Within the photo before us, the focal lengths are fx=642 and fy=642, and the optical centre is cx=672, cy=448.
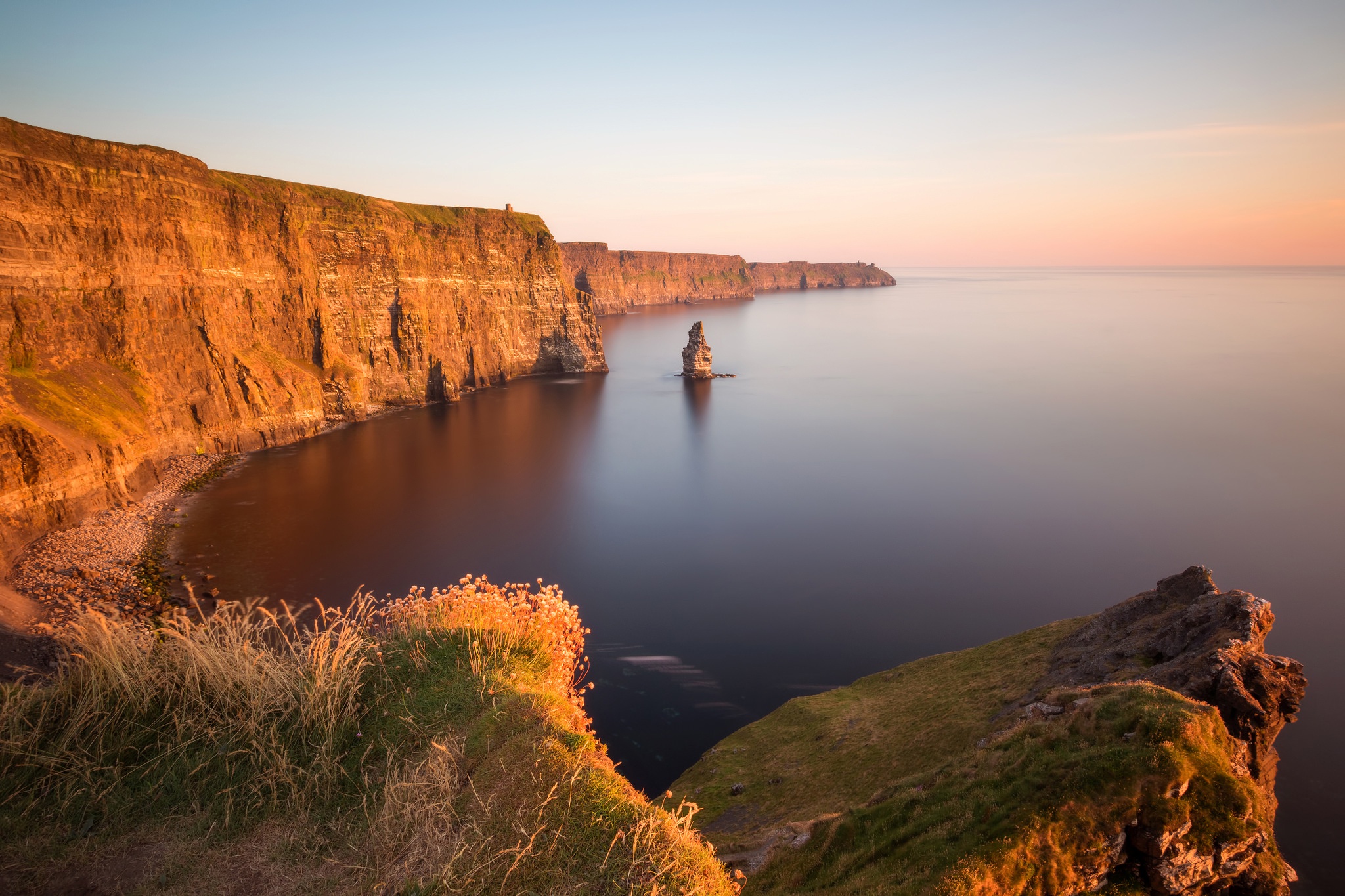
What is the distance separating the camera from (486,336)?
77125 mm

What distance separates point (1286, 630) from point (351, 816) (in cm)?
3509

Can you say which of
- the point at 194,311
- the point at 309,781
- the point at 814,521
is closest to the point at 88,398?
the point at 194,311

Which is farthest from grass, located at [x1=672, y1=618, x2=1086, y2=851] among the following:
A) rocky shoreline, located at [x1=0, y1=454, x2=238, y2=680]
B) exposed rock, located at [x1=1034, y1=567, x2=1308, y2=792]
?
rocky shoreline, located at [x1=0, y1=454, x2=238, y2=680]

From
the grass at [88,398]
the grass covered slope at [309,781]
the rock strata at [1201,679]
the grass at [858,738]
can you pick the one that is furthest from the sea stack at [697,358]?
the grass covered slope at [309,781]

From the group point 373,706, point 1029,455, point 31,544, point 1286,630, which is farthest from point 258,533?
point 1029,455

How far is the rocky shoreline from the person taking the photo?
19500 mm

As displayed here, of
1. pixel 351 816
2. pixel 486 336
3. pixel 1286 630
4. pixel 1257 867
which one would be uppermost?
pixel 486 336

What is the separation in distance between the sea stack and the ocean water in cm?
1277

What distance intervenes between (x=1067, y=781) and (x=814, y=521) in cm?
2923

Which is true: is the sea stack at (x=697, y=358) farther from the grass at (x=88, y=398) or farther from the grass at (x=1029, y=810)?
the grass at (x=1029, y=810)

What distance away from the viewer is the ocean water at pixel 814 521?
24.5 metres

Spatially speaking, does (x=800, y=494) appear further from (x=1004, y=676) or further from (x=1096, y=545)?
(x=1004, y=676)

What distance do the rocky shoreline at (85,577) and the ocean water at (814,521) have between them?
6.65 feet

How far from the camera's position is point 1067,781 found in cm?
925
